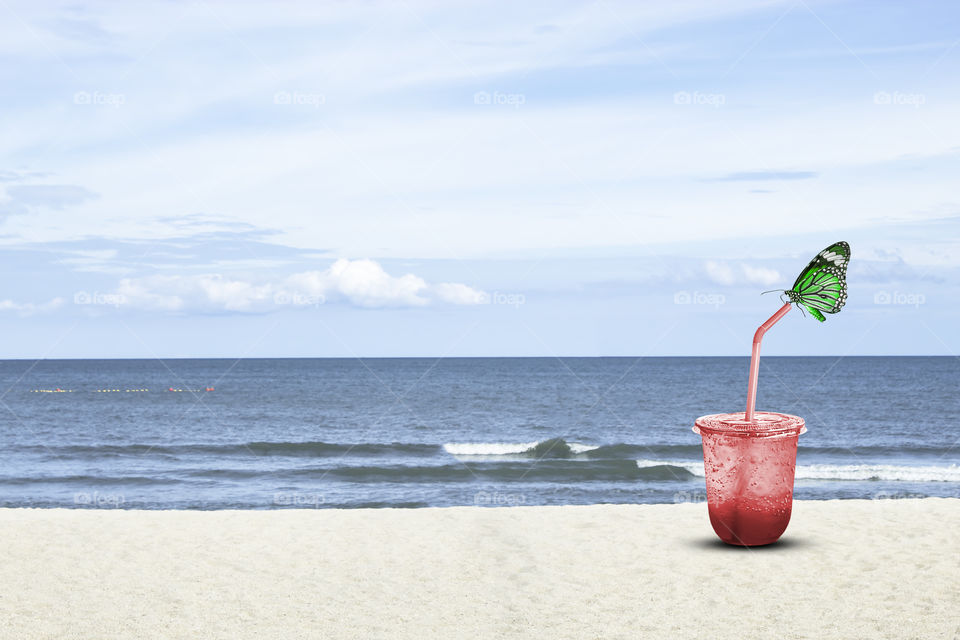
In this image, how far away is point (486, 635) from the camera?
5457mm

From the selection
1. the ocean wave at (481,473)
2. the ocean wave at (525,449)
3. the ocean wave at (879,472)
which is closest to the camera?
the ocean wave at (879,472)

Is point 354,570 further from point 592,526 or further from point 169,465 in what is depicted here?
point 169,465

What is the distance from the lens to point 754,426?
6.98 metres

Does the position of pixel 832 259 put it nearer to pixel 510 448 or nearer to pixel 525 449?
pixel 525 449

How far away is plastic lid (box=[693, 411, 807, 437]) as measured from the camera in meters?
6.90

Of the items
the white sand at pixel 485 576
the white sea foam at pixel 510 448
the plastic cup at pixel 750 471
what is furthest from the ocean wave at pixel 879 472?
the plastic cup at pixel 750 471

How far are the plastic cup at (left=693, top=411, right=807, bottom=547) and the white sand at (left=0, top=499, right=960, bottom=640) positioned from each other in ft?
0.97

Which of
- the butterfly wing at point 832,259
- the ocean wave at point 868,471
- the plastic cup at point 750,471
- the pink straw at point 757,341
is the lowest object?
the ocean wave at point 868,471

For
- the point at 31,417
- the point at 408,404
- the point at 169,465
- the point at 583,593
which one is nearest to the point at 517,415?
the point at 408,404

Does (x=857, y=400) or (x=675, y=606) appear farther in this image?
(x=857, y=400)

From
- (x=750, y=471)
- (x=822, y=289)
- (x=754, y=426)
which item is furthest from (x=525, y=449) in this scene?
(x=822, y=289)

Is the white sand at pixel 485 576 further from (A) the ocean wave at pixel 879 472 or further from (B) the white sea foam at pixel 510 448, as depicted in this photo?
(B) the white sea foam at pixel 510 448

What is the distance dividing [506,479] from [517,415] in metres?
19.6

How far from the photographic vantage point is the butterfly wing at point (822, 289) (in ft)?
21.8
